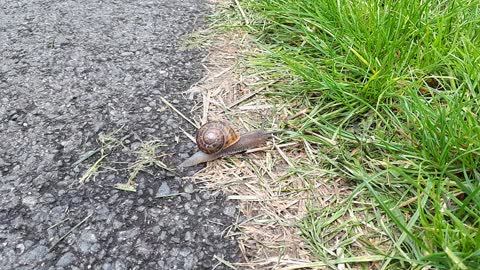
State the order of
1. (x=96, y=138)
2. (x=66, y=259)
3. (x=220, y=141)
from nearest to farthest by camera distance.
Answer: (x=66, y=259), (x=220, y=141), (x=96, y=138)

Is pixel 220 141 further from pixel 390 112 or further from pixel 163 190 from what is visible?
pixel 390 112

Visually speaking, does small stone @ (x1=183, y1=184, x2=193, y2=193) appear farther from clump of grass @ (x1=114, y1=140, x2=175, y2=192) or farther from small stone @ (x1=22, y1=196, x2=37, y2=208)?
small stone @ (x1=22, y1=196, x2=37, y2=208)

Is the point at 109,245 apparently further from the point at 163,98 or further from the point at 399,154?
the point at 399,154

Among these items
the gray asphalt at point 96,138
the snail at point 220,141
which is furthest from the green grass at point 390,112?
the gray asphalt at point 96,138

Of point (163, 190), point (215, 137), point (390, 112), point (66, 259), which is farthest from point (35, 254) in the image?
point (390, 112)

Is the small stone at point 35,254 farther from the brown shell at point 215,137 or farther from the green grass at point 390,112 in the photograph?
the green grass at point 390,112

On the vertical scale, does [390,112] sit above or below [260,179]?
→ above

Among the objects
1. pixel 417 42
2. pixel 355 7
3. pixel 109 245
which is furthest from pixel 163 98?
pixel 417 42
